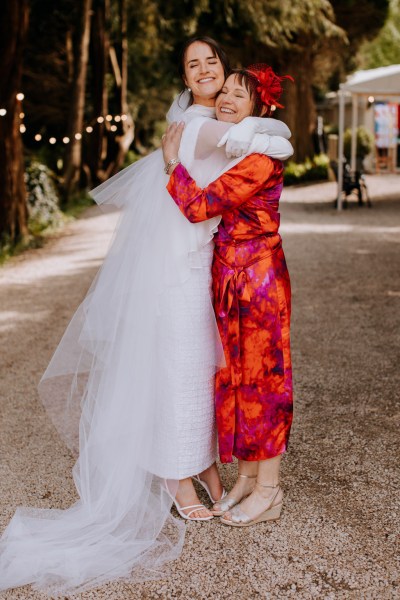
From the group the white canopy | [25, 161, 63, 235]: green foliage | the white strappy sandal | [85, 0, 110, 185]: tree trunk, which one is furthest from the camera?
[85, 0, 110, 185]: tree trunk

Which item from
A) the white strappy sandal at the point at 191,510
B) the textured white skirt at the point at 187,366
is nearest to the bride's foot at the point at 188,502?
the white strappy sandal at the point at 191,510

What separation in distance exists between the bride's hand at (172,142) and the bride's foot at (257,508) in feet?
4.71

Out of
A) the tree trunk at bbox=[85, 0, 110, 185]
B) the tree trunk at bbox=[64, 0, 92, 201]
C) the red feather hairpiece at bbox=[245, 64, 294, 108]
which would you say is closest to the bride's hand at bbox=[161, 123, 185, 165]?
the red feather hairpiece at bbox=[245, 64, 294, 108]

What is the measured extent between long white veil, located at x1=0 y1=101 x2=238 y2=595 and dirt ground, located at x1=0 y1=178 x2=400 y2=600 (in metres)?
0.23

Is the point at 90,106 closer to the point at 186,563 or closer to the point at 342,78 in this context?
the point at 342,78

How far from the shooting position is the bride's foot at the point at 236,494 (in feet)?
11.1

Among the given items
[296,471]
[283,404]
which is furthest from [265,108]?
[296,471]

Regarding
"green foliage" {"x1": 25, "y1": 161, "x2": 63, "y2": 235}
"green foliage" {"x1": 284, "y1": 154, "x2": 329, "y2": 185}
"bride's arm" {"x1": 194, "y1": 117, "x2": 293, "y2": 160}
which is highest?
"bride's arm" {"x1": 194, "y1": 117, "x2": 293, "y2": 160}

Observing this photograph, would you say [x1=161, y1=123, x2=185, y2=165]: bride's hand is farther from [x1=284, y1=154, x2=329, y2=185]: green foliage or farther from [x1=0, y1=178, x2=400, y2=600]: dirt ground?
[x1=284, y1=154, x2=329, y2=185]: green foliage

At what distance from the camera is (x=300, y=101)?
2125cm

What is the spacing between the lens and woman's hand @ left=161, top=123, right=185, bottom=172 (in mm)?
3139

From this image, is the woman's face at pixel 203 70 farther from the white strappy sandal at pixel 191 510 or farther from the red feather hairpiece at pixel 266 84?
the white strappy sandal at pixel 191 510

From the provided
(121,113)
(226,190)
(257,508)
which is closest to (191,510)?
(257,508)

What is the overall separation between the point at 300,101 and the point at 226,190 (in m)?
19.1
